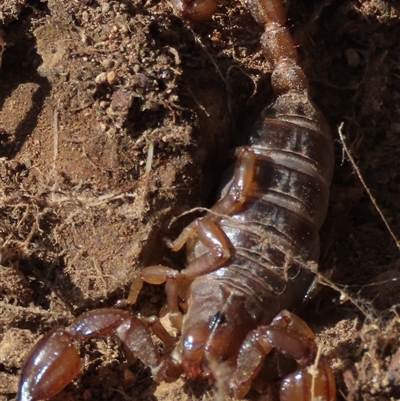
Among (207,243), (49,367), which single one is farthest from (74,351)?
(207,243)

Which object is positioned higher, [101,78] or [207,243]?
[101,78]

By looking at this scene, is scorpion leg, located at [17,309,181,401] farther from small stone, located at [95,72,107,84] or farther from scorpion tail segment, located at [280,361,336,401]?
small stone, located at [95,72,107,84]

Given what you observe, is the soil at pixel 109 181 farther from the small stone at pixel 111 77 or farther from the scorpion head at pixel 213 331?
the scorpion head at pixel 213 331

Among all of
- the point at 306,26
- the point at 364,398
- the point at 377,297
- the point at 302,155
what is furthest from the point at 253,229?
the point at 306,26

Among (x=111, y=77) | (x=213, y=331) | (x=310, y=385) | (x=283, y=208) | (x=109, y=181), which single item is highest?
(x=111, y=77)

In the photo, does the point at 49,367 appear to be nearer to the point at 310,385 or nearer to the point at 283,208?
the point at 310,385

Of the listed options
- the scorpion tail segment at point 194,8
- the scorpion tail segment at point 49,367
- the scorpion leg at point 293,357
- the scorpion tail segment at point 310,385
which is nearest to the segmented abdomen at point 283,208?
the scorpion leg at point 293,357

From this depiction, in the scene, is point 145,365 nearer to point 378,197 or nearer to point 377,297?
point 377,297
